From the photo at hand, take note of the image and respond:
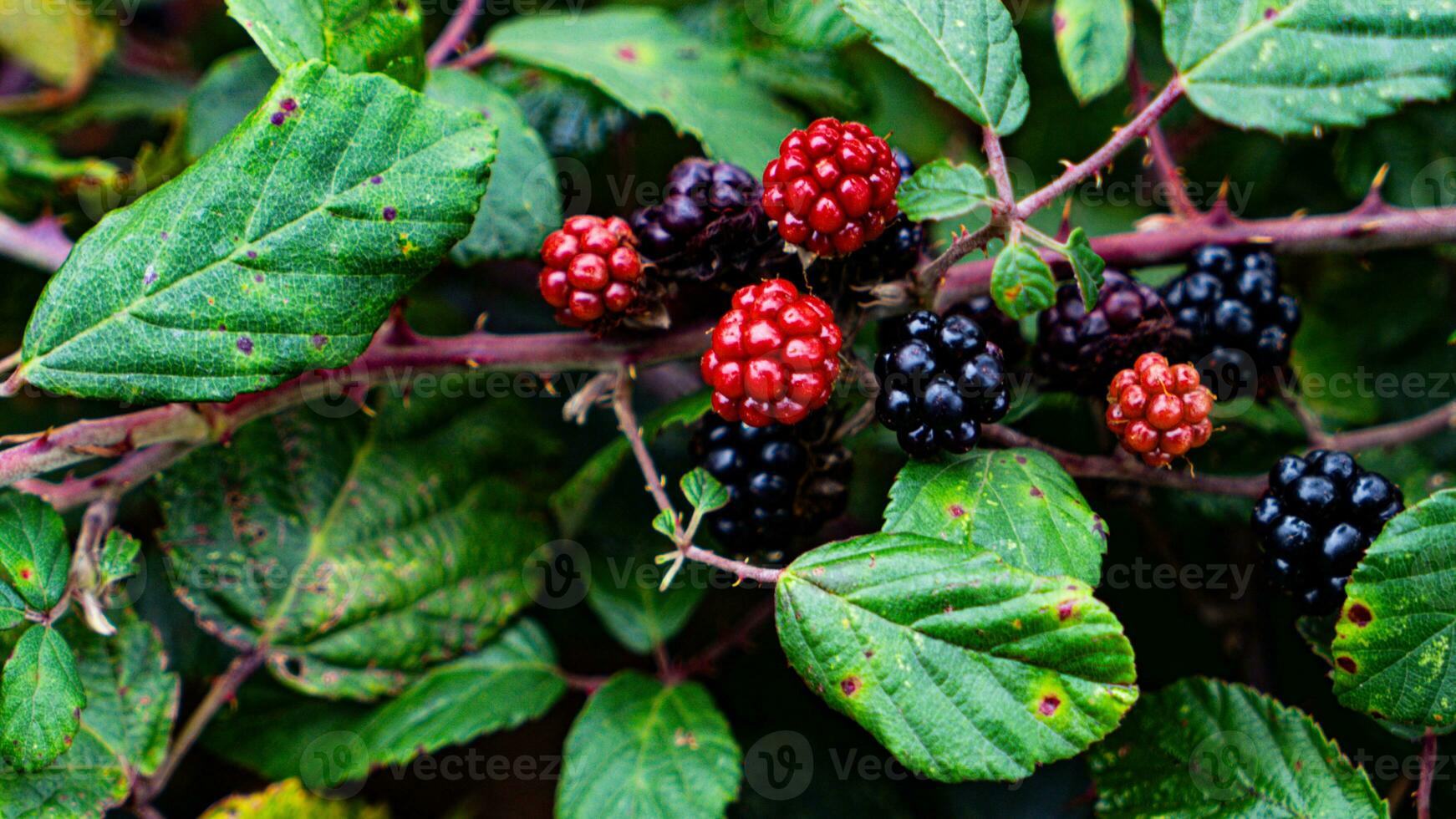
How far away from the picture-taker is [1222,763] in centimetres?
100

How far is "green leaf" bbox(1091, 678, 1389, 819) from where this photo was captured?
96 cm

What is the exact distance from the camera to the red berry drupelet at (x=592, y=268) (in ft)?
2.99

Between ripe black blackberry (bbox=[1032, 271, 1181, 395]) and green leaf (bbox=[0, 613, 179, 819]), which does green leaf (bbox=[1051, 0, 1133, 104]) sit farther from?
green leaf (bbox=[0, 613, 179, 819])

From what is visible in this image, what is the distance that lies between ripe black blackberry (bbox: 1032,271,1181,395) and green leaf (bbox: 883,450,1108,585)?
0.44 ft

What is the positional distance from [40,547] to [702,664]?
0.80 meters

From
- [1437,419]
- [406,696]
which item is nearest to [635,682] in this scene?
[406,696]

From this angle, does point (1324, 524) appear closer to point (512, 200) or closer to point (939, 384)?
point (939, 384)

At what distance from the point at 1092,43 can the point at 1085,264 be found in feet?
1.37

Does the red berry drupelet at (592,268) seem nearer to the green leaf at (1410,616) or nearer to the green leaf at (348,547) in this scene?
the green leaf at (348,547)

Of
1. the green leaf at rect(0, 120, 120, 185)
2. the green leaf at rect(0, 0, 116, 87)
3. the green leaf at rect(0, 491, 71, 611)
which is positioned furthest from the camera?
the green leaf at rect(0, 0, 116, 87)

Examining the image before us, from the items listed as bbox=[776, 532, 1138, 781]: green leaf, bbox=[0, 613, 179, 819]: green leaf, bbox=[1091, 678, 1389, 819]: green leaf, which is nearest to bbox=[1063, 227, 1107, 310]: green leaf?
bbox=[776, 532, 1138, 781]: green leaf

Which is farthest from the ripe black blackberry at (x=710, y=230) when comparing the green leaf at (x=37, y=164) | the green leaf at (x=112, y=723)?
the green leaf at (x=37, y=164)

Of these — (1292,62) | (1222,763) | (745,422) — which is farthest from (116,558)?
(1292,62)

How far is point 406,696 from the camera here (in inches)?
49.8
